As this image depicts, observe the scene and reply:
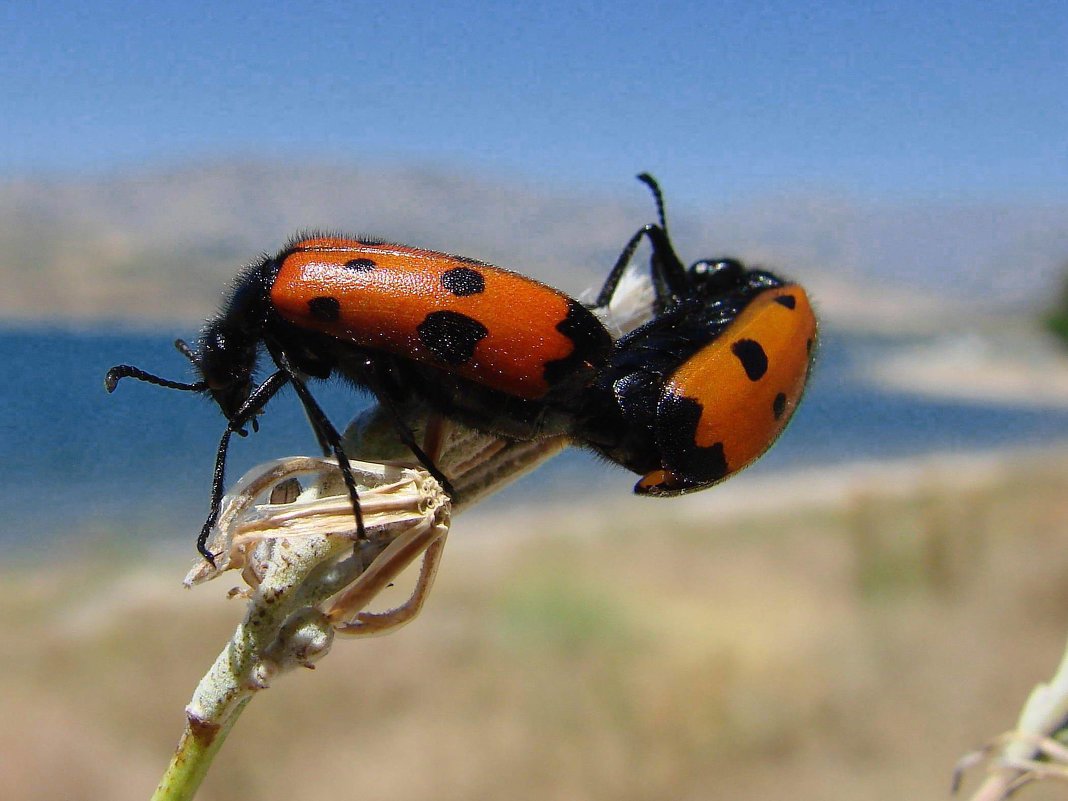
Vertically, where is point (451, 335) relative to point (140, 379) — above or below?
above

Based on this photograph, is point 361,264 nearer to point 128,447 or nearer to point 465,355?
point 465,355

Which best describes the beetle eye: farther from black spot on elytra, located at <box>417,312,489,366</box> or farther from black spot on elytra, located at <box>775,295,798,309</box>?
black spot on elytra, located at <box>417,312,489,366</box>

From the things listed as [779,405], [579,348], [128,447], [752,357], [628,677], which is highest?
[579,348]

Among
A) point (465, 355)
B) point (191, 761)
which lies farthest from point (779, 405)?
point (191, 761)

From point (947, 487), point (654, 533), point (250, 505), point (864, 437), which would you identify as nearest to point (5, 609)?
point (654, 533)

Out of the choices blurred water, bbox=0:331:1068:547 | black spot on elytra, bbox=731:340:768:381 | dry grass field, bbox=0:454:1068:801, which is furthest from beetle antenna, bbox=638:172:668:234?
blurred water, bbox=0:331:1068:547
